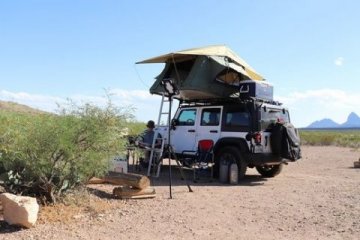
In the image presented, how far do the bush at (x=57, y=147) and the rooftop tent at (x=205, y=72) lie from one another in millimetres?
4836

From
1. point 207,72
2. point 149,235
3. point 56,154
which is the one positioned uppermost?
point 207,72

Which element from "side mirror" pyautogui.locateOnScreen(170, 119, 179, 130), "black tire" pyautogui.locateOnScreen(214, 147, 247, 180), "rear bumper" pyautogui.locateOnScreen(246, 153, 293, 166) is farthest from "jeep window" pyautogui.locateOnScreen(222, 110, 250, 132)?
"side mirror" pyautogui.locateOnScreen(170, 119, 179, 130)

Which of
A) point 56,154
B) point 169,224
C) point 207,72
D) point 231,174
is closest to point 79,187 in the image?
point 56,154

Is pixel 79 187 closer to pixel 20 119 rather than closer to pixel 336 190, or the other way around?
pixel 20 119

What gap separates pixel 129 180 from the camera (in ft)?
31.0

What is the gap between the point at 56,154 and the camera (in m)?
7.66

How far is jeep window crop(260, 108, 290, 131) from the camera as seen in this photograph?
12034 millimetres

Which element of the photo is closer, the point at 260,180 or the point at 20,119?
the point at 20,119

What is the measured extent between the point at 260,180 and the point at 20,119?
7354 millimetres

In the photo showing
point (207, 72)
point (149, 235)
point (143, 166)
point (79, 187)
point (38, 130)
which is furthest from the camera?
point (143, 166)

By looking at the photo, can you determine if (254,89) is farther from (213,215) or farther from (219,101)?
(213,215)

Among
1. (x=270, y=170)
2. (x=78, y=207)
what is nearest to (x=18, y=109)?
(x=270, y=170)

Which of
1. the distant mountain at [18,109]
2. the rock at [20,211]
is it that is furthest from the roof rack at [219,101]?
the rock at [20,211]

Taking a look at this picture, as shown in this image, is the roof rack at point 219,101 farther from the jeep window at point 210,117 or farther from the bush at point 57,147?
the bush at point 57,147
